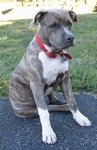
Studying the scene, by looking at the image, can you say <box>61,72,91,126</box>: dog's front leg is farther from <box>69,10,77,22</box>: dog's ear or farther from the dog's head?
<box>69,10,77,22</box>: dog's ear

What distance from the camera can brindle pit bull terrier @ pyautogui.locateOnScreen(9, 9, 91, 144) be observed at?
365cm

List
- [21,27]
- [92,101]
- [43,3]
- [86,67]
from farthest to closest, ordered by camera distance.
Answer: [43,3] < [21,27] < [86,67] < [92,101]

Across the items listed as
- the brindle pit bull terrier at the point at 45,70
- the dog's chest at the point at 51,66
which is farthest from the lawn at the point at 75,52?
the dog's chest at the point at 51,66

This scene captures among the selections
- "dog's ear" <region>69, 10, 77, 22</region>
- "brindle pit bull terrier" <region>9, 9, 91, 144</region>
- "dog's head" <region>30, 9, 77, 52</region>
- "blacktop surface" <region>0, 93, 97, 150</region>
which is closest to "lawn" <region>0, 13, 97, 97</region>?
"blacktop surface" <region>0, 93, 97, 150</region>

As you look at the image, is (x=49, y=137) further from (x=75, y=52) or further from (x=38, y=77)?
(x=75, y=52)

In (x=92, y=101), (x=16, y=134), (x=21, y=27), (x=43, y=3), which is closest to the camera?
(x=16, y=134)

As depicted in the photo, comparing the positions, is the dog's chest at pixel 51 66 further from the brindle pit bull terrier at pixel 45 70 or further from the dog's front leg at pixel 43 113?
the dog's front leg at pixel 43 113

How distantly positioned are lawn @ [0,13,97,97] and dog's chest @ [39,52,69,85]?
1.36 m

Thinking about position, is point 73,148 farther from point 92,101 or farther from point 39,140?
point 92,101

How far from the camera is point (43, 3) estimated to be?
1684cm

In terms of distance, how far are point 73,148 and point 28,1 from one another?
48.5 feet

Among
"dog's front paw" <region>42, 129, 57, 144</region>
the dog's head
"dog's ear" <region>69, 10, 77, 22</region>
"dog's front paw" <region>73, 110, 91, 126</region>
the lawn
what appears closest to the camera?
the dog's head

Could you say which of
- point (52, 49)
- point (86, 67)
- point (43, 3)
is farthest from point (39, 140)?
point (43, 3)

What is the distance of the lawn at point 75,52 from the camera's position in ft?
17.7
